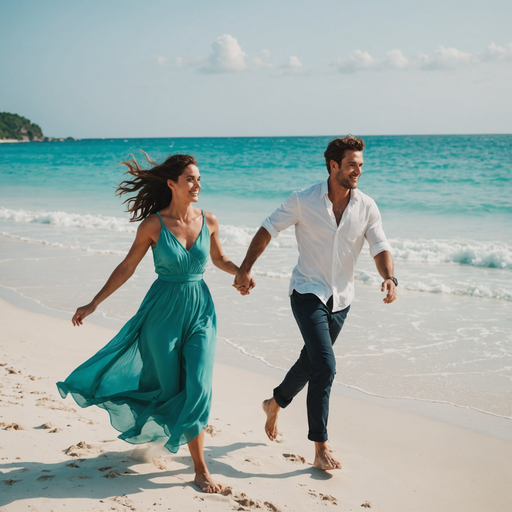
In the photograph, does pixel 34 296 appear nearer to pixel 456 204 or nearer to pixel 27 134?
pixel 456 204

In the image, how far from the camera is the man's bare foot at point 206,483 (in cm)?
336

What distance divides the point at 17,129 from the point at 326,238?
16259 centimetres

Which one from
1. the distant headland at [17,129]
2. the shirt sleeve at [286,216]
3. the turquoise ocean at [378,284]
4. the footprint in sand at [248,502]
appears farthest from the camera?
the distant headland at [17,129]

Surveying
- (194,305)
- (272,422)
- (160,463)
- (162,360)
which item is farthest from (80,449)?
(272,422)

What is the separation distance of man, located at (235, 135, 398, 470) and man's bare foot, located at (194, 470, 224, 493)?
728mm

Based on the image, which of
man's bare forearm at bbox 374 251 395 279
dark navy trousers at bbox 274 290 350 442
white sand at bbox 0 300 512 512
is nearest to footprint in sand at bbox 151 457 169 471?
white sand at bbox 0 300 512 512

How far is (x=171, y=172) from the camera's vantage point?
380 cm

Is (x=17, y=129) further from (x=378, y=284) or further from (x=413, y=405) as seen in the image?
(x=413, y=405)

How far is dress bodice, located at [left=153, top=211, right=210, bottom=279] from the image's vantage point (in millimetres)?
3590

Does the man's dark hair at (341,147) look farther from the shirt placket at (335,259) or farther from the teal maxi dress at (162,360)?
the teal maxi dress at (162,360)

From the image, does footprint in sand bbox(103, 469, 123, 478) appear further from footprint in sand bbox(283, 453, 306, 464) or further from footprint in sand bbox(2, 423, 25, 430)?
footprint in sand bbox(283, 453, 306, 464)

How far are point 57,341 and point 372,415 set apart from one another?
3507mm

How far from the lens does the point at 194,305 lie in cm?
358

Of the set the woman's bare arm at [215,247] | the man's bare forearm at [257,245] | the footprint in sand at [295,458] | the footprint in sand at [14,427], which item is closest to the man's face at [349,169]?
the man's bare forearm at [257,245]
